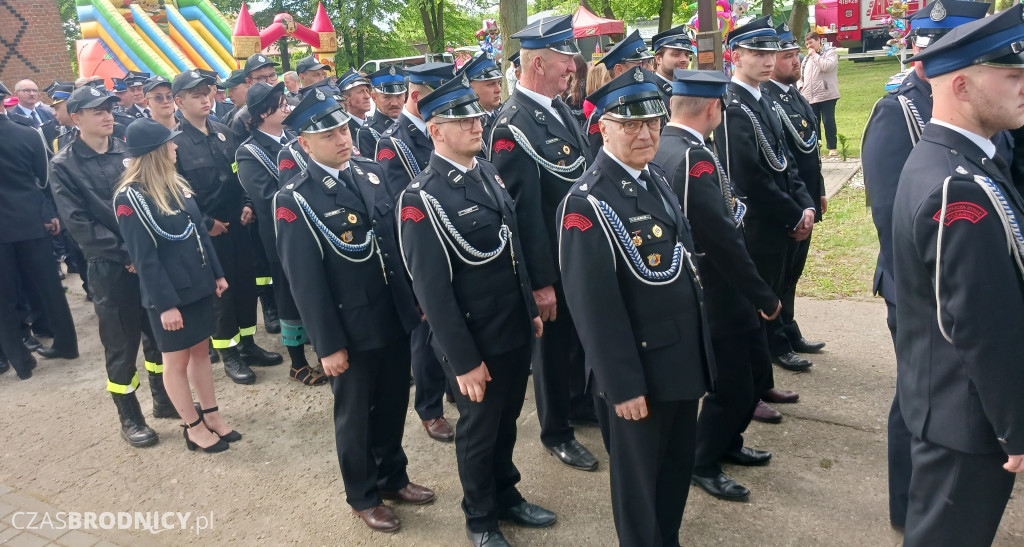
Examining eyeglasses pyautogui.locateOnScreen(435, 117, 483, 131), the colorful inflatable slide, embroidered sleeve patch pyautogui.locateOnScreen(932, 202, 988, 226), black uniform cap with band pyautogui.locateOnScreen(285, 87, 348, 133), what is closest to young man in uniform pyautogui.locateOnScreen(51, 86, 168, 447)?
black uniform cap with band pyautogui.locateOnScreen(285, 87, 348, 133)

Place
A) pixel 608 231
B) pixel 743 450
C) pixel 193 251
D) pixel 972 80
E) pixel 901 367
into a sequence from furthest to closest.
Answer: pixel 193 251, pixel 743 450, pixel 608 231, pixel 901 367, pixel 972 80

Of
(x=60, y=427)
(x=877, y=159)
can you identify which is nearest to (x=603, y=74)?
(x=877, y=159)

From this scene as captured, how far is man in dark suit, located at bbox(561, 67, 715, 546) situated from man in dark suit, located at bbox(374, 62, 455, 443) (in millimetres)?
1956

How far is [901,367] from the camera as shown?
271 centimetres

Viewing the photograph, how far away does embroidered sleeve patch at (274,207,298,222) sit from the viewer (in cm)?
372

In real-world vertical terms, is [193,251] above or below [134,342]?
above

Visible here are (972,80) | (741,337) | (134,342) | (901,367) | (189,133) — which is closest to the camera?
(972,80)

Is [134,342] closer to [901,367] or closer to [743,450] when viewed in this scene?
[743,450]

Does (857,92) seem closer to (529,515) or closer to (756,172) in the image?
(756,172)

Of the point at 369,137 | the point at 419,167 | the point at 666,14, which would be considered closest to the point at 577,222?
the point at 419,167

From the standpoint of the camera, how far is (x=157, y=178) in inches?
184

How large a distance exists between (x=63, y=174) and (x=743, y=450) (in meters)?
4.74

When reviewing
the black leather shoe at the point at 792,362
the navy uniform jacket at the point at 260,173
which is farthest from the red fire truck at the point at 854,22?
the navy uniform jacket at the point at 260,173

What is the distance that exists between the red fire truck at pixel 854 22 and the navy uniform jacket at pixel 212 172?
29147mm
